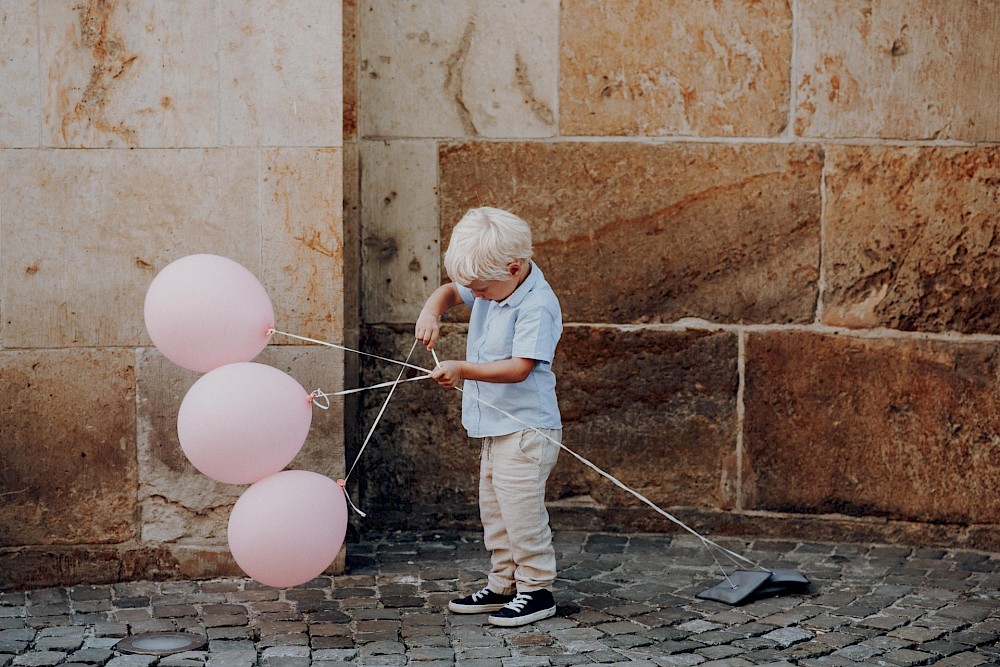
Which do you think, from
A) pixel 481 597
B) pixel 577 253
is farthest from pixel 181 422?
pixel 577 253

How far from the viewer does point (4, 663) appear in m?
3.69

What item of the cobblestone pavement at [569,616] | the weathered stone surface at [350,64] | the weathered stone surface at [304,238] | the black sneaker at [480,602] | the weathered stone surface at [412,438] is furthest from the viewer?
the weathered stone surface at [412,438]

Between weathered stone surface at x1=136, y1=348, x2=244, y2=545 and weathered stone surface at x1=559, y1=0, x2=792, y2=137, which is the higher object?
weathered stone surface at x1=559, y1=0, x2=792, y2=137

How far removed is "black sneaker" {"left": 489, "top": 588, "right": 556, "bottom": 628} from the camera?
4.02m

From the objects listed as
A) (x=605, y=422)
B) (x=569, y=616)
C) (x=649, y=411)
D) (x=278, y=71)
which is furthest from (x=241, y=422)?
(x=649, y=411)

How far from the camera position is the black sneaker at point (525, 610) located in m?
4.02

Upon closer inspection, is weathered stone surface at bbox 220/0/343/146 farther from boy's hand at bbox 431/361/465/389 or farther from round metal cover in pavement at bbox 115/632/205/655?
round metal cover in pavement at bbox 115/632/205/655

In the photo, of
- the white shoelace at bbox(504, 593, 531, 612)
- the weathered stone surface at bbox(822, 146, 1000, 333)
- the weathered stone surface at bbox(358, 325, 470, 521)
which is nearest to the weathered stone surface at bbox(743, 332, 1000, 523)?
the weathered stone surface at bbox(822, 146, 1000, 333)

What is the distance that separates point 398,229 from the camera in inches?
205

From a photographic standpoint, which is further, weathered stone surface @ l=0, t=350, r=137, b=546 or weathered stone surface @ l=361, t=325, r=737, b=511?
weathered stone surface @ l=361, t=325, r=737, b=511

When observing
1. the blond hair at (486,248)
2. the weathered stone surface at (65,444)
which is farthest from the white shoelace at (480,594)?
the weathered stone surface at (65,444)

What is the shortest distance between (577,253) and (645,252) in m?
0.28

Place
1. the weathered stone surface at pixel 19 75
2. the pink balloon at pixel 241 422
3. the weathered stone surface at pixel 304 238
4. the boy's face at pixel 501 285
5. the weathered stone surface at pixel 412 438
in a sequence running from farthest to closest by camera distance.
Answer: the weathered stone surface at pixel 412 438 < the weathered stone surface at pixel 304 238 < the weathered stone surface at pixel 19 75 < the boy's face at pixel 501 285 < the pink balloon at pixel 241 422

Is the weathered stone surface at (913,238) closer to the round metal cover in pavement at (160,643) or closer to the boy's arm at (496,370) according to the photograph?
the boy's arm at (496,370)
